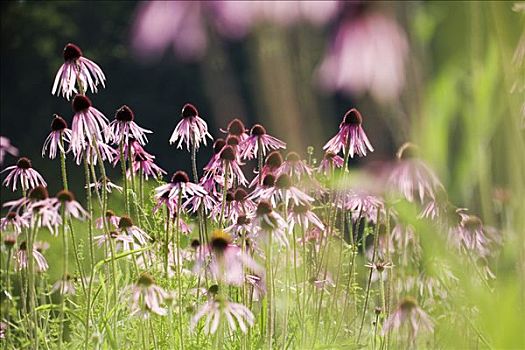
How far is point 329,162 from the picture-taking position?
1861 mm

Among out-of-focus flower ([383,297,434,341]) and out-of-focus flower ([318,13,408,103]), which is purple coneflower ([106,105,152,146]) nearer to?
out-of-focus flower ([383,297,434,341])

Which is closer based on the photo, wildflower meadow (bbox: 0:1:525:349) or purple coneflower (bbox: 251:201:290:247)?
wildflower meadow (bbox: 0:1:525:349)

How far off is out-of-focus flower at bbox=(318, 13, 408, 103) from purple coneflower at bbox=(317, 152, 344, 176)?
1160 mm

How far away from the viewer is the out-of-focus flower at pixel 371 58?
22.3 inches

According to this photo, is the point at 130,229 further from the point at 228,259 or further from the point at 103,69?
the point at 103,69

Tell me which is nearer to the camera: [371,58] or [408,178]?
[371,58]

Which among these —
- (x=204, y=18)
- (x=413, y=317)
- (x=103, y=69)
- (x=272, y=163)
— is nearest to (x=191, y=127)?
(x=272, y=163)

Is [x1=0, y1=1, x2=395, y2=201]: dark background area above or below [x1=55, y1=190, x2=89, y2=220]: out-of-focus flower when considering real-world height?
above

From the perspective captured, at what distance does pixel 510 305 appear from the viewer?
23.8 inches

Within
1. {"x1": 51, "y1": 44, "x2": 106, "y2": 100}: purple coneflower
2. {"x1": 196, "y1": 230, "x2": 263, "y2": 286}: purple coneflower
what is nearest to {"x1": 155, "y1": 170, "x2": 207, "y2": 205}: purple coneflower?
{"x1": 196, "y1": 230, "x2": 263, "y2": 286}: purple coneflower

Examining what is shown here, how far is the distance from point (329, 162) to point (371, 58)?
1.27 m

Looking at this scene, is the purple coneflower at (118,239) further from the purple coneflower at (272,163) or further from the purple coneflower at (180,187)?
the purple coneflower at (272,163)

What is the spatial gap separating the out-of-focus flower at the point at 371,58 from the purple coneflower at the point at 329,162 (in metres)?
1.16

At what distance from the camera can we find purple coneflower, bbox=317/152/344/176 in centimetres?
183
